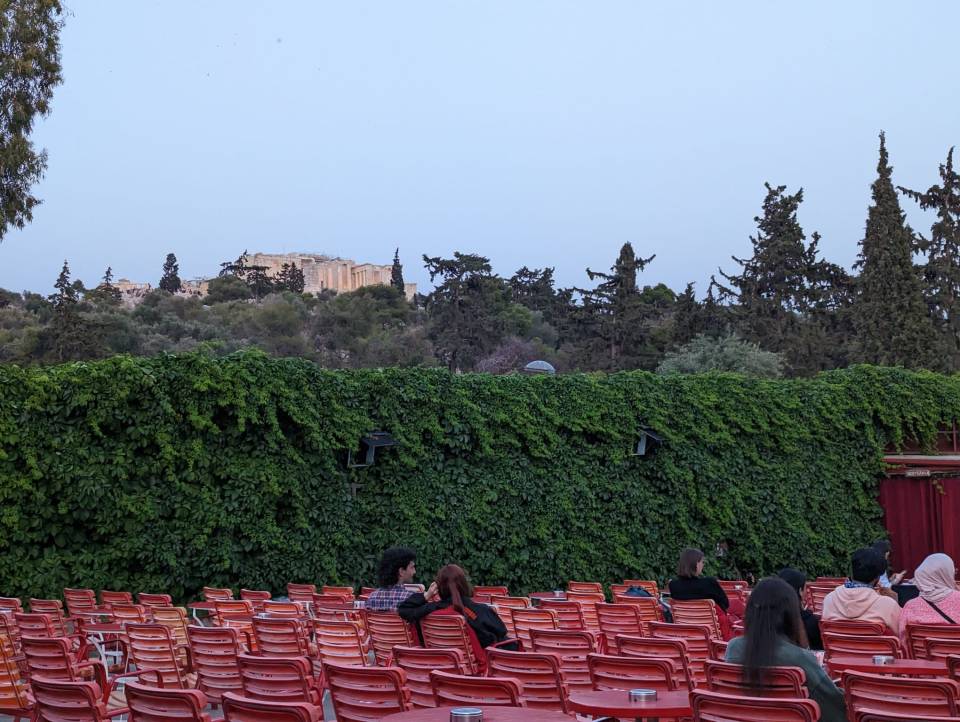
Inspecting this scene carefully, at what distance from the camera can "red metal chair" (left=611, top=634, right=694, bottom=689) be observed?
256 inches

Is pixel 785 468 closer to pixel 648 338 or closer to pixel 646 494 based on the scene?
pixel 646 494

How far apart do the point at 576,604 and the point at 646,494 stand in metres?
12.1

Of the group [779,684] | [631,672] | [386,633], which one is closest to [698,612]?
[386,633]

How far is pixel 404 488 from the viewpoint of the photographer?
19047 millimetres

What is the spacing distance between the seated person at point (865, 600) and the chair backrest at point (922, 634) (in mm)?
474

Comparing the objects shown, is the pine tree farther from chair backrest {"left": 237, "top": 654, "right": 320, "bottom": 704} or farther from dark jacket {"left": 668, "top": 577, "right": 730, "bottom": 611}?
chair backrest {"left": 237, "top": 654, "right": 320, "bottom": 704}

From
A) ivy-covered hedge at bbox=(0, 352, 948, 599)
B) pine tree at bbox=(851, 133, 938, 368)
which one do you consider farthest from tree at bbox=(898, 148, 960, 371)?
ivy-covered hedge at bbox=(0, 352, 948, 599)

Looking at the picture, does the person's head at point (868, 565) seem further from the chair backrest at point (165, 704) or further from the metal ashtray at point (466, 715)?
Result: the chair backrest at point (165, 704)

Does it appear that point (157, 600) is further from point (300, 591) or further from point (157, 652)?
point (157, 652)

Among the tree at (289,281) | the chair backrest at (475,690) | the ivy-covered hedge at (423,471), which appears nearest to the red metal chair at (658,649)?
the chair backrest at (475,690)

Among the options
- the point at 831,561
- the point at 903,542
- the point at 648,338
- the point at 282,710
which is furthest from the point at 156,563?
the point at 648,338

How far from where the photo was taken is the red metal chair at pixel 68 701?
5102mm

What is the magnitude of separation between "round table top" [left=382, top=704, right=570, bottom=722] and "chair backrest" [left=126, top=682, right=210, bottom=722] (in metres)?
0.80

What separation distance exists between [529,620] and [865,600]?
2.61 meters
